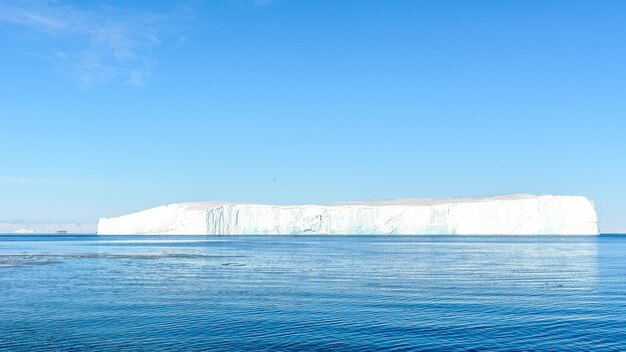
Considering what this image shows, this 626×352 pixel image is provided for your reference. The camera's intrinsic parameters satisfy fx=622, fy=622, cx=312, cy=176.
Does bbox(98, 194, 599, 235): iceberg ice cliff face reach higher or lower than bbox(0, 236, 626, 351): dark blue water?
higher

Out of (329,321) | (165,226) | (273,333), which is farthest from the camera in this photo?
(165,226)

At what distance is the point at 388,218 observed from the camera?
331 feet

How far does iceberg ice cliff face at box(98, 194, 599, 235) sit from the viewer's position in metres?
91.4

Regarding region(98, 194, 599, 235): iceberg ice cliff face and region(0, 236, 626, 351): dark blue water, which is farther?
region(98, 194, 599, 235): iceberg ice cliff face

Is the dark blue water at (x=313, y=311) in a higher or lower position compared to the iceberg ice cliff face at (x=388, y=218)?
lower

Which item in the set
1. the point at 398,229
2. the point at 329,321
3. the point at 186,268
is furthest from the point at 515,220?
the point at 329,321

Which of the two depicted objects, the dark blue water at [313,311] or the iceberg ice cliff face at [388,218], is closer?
the dark blue water at [313,311]

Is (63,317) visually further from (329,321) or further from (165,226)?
(165,226)

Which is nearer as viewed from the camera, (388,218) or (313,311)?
(313,311)

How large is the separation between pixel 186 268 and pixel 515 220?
226 feet

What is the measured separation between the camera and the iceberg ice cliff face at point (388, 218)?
91.4m

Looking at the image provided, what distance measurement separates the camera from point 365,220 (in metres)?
103

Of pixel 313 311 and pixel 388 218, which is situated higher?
pixel 388 218

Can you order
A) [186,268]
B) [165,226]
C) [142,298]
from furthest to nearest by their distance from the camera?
[165,226], [186,268], [142,298]
